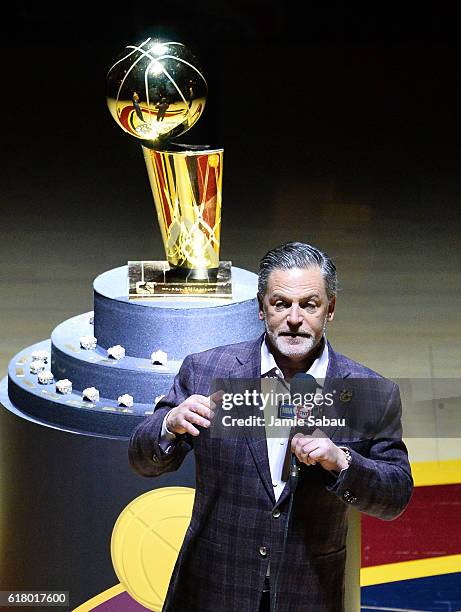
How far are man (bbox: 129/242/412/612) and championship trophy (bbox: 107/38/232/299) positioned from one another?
1.61 metres

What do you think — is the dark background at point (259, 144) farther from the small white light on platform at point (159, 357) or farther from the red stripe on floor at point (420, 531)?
the red stripe on floor at point (420, 531)

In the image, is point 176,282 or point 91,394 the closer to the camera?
point 91,394

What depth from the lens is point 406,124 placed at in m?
8.68

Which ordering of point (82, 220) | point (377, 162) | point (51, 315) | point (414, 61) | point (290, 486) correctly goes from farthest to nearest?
1. point (414, 61)
2. point (377, 162)
3. point (82, 220)
4. point (51, 315)
5. point (290, 486)

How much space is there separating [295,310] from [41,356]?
2.08 m

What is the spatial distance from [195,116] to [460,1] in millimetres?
4210

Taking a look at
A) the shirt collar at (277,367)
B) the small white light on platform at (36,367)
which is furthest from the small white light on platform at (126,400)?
the shirt collar at (277,367)

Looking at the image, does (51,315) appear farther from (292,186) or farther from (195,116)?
(195,116)

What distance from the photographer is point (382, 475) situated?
8.15ft

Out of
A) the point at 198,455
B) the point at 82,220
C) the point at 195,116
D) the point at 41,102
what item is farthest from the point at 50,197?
the point at 198,455

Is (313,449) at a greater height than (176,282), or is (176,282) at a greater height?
(176,282)

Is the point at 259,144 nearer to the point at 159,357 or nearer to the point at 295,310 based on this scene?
the point at 159,357

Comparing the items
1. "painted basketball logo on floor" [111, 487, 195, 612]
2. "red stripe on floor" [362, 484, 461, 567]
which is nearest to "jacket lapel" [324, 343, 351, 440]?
"red stripe on floor" [362, 484, 461, 567]

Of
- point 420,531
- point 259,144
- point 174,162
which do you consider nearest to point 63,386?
point 174,162
